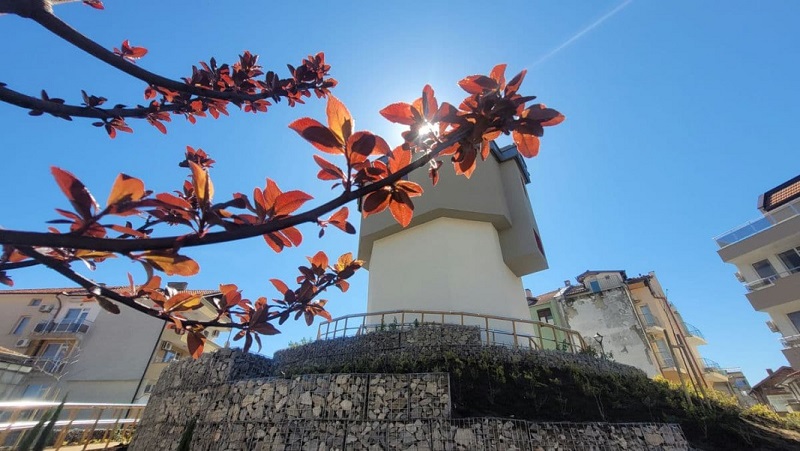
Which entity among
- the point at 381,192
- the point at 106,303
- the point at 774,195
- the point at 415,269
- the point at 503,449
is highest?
the point at 774,195

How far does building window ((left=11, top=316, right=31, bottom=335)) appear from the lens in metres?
21.5

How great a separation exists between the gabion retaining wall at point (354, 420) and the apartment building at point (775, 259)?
638 inches

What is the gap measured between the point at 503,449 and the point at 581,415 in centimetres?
191

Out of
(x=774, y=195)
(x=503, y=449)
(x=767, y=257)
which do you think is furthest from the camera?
(x=774, y=195)

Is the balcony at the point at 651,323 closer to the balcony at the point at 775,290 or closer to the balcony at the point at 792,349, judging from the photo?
the balcony at the point at 775,290

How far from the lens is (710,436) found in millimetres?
6137

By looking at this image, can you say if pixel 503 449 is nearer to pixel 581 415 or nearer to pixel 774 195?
pixel 581 415

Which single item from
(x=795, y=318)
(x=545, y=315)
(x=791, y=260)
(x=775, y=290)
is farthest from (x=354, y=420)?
(x=791, y=260)

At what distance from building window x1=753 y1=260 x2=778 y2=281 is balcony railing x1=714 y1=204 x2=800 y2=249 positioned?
1.49 meters

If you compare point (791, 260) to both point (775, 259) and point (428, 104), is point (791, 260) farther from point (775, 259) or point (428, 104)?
point (428, 104)

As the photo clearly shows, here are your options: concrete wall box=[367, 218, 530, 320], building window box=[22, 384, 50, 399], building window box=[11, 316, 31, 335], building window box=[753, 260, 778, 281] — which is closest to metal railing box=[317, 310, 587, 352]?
concrete wall box=[367, 218, 530, 320]

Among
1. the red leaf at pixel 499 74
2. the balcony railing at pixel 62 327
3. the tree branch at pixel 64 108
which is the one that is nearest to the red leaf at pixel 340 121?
the red leaf at pixel 499 74

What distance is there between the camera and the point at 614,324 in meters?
21.9

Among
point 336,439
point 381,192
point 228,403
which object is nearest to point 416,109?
point 381,192
